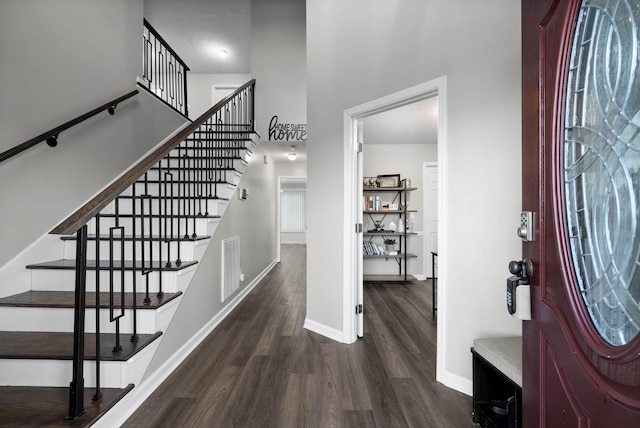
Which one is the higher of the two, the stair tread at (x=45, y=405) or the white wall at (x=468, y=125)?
Answer: the white wall at (x=468, y=125)

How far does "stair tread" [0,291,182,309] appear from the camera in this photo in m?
1.79

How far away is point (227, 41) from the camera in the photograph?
579 centimetres

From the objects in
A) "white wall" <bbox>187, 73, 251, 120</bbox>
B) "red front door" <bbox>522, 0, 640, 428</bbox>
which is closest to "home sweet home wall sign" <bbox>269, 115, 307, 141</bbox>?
"white wall" <bbox>187, 73, 251, 120</bbox>

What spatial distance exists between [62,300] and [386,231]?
14.1 ft

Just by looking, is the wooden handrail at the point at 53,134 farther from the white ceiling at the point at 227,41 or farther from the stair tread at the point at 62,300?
the white ceiling at the point at 227,41

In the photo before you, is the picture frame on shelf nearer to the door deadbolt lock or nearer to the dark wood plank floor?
the dark wood plank floor

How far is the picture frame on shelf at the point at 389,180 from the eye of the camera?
510cm

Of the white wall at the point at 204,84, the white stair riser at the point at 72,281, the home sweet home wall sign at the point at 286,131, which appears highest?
the white wall at the point at 204,84

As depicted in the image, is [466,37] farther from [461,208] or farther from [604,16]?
[604,16]

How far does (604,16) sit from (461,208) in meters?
1.34

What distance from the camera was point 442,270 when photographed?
205cm

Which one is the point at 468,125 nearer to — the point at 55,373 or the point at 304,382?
the point at 304,382

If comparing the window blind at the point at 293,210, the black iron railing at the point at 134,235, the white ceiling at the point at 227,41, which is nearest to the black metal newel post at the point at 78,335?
the black iron railing at the point at 134,235

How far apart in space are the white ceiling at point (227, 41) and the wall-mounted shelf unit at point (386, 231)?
0.91 m
